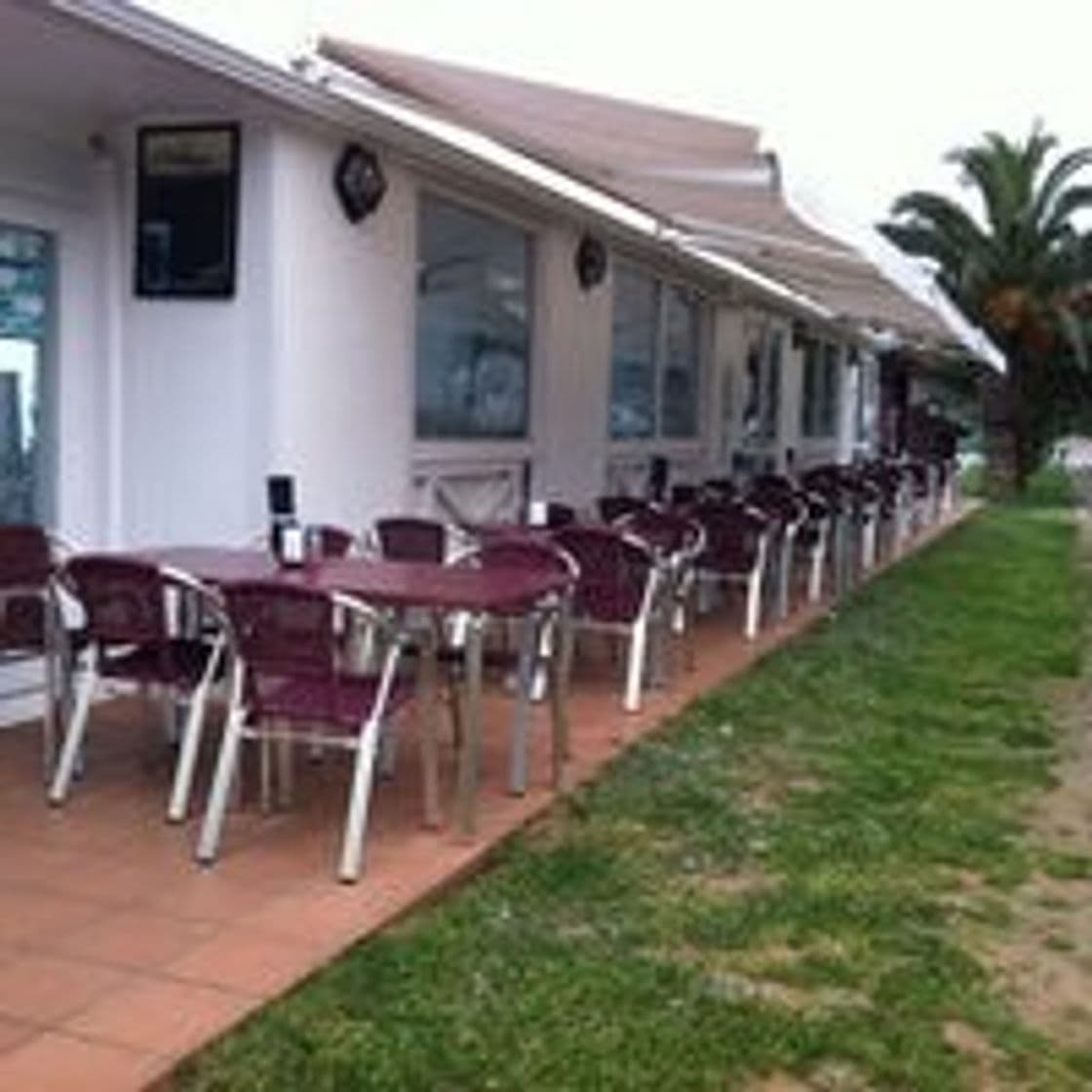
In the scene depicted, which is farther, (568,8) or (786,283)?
(786,283)

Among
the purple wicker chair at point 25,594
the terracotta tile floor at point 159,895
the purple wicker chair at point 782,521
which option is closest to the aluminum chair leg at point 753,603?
the purple wicker chair at point 782,521

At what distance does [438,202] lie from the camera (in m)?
10.9

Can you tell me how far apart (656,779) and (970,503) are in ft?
90.2

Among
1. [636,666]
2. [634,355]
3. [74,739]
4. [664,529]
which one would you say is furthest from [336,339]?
[634,355]

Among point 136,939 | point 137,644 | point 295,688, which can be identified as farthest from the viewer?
point 137,644

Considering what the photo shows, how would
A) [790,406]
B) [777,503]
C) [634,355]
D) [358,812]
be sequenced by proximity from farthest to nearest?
[790,406] < [634,355] < [777,503] < [358,812]

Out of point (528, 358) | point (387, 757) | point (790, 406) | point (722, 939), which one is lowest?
point (722, 939)

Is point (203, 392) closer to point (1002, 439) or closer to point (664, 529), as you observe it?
point (664, 529)

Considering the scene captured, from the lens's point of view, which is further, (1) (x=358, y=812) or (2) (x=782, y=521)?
(2) (x=782, y=521)

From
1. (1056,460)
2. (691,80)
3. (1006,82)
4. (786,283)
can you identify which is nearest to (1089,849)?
(691,80)

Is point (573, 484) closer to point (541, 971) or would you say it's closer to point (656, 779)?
point (656, 779)

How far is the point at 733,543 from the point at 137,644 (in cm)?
571

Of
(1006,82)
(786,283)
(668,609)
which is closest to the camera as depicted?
(668,609)

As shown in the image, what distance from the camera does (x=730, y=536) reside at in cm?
1184
